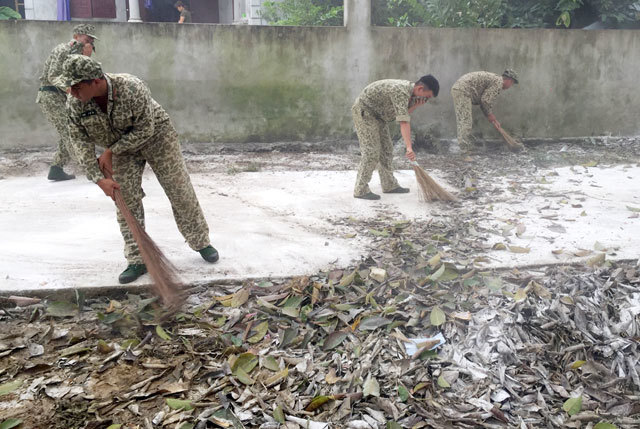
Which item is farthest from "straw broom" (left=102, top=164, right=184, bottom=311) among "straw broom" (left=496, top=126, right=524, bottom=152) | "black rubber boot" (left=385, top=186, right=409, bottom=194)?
"straw broom" (left=496, top=126, right=524, bottom=152)

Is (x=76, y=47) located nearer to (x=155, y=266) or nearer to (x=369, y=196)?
(x=155, y=266)

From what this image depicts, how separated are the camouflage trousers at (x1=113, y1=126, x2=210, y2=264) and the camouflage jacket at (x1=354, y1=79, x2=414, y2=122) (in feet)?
7.91

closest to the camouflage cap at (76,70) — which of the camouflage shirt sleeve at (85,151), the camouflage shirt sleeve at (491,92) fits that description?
the camouflage shirt sleeve at (85,151)

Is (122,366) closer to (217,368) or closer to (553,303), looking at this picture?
(217,368)

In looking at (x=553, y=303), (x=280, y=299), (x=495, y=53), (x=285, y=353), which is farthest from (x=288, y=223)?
(x=495, y=53)

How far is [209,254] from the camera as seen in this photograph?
3.77 meters

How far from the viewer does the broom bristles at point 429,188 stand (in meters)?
5.34

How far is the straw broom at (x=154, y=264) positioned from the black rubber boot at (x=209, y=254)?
528mm

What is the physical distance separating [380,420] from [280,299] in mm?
1228

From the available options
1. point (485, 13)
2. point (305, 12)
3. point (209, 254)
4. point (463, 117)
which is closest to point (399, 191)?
point (209, 254)

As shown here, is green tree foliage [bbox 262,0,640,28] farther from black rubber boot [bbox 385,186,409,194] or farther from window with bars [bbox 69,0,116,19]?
window with bars [bbox 69,0,116,19]

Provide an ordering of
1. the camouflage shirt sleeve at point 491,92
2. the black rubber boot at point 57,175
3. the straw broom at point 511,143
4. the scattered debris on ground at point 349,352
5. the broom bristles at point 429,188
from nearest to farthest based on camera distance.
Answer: the scattered debris on ground at point 349,352, the broom bristles at point 429,188, the black rubber boot at point 57,175, the camouflage shirt sleeve at point 491,92, the straw broom at point 511,143

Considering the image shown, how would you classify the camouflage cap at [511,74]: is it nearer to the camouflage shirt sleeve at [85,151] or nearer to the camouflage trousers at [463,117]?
the camouflage trousers at [463,117]

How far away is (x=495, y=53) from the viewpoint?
27.7 ft
